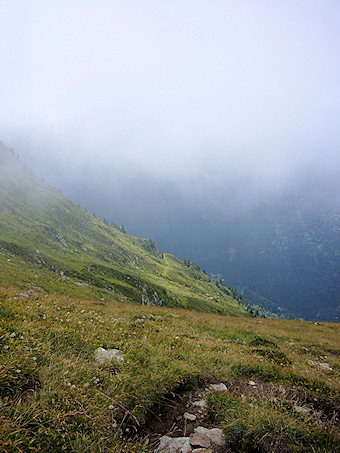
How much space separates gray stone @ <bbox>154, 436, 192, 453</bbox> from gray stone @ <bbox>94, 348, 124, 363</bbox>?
7.01ft

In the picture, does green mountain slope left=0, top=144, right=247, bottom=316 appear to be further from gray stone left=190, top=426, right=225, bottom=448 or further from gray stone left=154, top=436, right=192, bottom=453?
gray stone left=190, top=426, right=225, bottom=448

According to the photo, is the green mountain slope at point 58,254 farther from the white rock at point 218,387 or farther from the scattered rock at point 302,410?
the scattered rock at point 302,410

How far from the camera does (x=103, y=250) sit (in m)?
146

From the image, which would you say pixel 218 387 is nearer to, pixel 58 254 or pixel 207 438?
pixel 207 438

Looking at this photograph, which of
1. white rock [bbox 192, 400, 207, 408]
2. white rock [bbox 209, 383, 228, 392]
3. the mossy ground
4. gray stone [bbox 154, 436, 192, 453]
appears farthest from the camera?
white rock [bbox 209, 383, 228, 392]

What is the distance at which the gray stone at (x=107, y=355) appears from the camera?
5.79 metres

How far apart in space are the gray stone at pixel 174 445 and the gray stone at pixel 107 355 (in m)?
2.14

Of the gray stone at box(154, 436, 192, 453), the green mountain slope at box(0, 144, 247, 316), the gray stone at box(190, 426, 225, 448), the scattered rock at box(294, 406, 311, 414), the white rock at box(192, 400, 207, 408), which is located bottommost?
the gray stone at box(154, 436, 192, 453)

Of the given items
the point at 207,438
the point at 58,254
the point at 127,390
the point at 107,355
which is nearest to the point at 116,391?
the point at 127,390

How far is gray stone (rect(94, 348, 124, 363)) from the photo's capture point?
579 centimetres

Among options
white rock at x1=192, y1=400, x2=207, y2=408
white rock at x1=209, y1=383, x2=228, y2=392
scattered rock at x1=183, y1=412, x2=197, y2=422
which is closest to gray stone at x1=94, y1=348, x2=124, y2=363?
scattered rock at x1=183, y1=412, x2=197, y2=422

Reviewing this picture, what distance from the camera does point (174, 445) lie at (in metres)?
4.00

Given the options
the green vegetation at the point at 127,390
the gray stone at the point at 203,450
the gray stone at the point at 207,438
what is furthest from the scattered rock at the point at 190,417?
the gray stone at the point at 203,450

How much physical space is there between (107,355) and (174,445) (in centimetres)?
276
